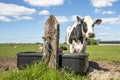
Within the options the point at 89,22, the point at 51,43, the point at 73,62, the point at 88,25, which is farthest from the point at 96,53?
the point at 51,43

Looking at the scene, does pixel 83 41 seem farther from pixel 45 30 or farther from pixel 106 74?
pixel 45 30

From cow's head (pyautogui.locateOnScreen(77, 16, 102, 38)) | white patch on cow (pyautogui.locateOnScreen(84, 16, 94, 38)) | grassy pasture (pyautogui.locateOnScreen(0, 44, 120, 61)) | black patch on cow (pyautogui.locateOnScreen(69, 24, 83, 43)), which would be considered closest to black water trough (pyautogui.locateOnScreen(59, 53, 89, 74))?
cow's head (pyautogui.locateOnScreen(77, 16, 102, 38))

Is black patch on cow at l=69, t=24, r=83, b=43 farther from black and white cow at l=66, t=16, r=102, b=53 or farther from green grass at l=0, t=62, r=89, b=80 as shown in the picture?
green grass at l=0, t=62, r=89, b=80

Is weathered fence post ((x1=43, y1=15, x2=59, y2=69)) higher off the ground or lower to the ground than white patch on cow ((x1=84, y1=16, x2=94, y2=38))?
lower

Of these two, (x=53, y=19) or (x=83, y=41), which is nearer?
(x=53, y=19)

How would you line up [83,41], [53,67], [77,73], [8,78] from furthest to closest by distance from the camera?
[83,41] → [77,73] → [53,67] → [8,78]

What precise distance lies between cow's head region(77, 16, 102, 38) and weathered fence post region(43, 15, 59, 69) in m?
3.76

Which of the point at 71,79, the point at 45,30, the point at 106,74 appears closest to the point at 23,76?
the point at 71,79

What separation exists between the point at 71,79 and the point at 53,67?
87 cm

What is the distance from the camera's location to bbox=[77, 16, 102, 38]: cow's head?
1097 centimetres

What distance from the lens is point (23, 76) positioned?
6.32m

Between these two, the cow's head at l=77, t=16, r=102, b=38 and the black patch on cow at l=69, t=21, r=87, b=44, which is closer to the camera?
the cow's head at l=77, t=16, r=102, b=38

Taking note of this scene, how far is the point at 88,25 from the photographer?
→ 1158 centimetres

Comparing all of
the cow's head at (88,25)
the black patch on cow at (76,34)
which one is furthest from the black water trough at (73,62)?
the black patch on cow at (76,34)
